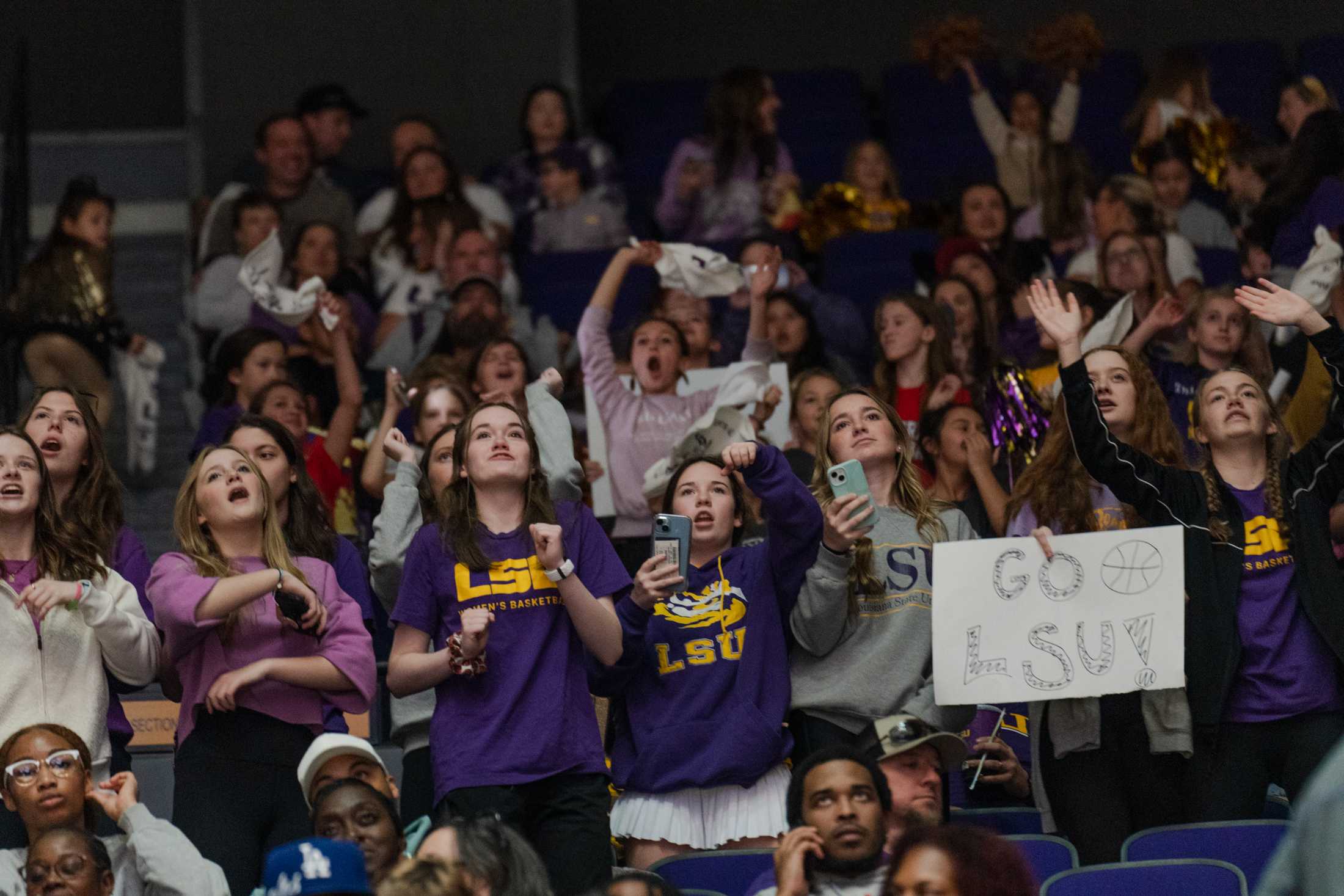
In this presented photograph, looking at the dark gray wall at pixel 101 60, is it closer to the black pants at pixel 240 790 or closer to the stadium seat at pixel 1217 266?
the stadium seat at pixel 1217 266

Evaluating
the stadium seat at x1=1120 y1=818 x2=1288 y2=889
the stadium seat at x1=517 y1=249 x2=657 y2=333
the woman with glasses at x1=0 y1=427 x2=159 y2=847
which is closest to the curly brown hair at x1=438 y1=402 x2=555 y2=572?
the woman with glasses at x1=0 y1=427 x2=159 y2=847

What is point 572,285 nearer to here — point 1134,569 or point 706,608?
point 706,608

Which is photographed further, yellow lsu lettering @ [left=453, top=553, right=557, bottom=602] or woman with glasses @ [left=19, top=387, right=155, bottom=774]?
woman with glasses @ [left=19, top=387, right=155, bottom=774]

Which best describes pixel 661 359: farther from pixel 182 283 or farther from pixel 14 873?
pixel 182 283

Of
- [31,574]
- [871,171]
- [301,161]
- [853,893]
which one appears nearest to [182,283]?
[301,161]

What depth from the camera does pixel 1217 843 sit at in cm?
479

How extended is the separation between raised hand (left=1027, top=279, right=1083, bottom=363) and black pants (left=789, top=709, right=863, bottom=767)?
1.11m

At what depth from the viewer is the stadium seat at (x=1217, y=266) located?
29.2 ft

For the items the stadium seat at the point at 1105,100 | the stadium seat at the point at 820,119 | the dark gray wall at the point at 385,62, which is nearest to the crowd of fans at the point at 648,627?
the stadium seat at the point at 1105,100

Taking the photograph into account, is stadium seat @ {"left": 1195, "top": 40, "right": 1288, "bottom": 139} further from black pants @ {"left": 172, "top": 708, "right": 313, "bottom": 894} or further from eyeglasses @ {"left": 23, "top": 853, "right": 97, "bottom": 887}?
eyeglasses @ {"left": 23, "top": 853, "right": 97, "bottom": 887}

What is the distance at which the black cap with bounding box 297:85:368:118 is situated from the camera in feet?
32.1

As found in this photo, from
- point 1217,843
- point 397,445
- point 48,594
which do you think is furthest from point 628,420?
point 1217,843

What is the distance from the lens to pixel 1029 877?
12.2ft

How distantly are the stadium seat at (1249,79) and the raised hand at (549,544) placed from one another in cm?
670
